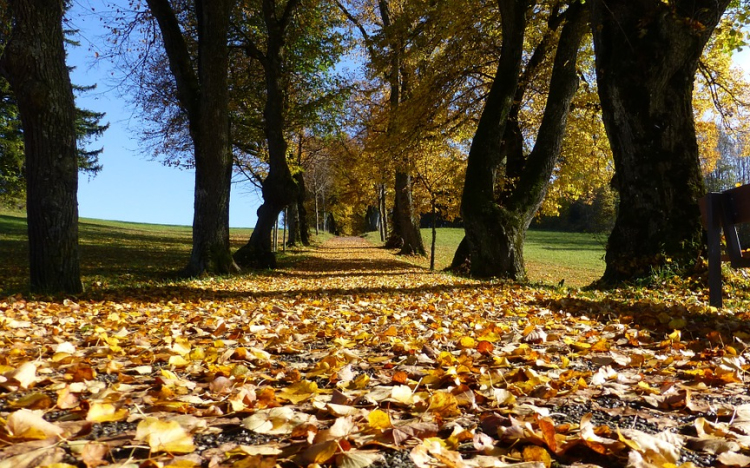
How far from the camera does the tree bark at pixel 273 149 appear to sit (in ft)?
44.5

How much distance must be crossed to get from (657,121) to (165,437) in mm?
7517

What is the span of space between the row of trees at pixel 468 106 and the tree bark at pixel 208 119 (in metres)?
0.03

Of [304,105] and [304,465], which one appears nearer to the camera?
[304,465]

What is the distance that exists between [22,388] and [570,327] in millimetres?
3716

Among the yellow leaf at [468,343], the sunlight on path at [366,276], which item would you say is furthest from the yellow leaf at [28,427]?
the sunlight on path at [366,276]

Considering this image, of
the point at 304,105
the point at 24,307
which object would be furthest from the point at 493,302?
the point at 304,105

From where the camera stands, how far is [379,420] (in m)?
1.64

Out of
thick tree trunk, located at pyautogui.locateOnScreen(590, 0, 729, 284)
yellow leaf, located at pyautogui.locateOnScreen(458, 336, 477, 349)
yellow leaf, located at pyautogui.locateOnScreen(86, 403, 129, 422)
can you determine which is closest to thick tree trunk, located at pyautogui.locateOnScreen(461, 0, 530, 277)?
thick tree trunk, located at pyautogui.locateOnScreen(590, 0, 729, 284)

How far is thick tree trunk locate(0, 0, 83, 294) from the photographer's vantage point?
6.43m

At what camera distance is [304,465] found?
4.53ft

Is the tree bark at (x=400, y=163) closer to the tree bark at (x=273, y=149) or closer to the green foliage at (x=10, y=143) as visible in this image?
the tree bark at (x=273, y=149)

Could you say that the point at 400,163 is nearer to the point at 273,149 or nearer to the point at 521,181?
the point at 273,149

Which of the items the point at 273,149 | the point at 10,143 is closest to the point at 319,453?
the point at 273,149

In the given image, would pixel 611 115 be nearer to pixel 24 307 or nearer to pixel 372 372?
pixel 372 372
